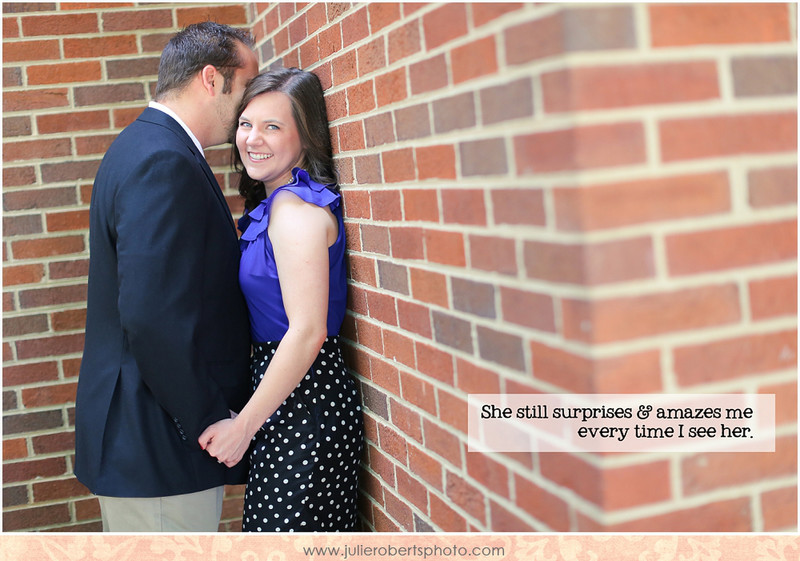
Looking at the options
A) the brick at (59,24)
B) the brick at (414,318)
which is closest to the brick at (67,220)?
the brick at (59,24)

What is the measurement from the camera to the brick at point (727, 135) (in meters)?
1.03

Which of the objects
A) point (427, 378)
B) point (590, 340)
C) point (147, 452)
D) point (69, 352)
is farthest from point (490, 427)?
point (69, 352)

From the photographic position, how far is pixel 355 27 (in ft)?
5.68

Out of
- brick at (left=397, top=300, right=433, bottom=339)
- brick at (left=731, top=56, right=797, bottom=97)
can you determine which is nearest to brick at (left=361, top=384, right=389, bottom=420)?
brick at (left=397, top=300, right=433, bottom=339)

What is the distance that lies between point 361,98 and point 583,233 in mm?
Answer: 921

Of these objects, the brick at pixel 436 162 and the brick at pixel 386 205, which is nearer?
the brick at pixel 436 162

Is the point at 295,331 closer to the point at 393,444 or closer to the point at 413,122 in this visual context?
the point at 393,444

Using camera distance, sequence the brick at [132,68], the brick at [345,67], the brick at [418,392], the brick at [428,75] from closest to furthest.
→ the brick at [428,75]
the brick at [418,392]
the brick at [345,67]
the brick at [132,68]

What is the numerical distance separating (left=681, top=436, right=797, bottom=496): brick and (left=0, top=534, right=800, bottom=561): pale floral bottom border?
14 cm

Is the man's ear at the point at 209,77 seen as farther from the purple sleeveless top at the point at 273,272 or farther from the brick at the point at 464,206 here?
the brick at the point at 464,206

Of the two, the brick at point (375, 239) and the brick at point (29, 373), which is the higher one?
the brick at point (375, 239)

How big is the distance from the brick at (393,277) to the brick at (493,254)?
34 cm

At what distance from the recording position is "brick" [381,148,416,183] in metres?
1.53

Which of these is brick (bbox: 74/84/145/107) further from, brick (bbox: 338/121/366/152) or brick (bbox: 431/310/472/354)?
brick (bbox: 431/310/472/354)
